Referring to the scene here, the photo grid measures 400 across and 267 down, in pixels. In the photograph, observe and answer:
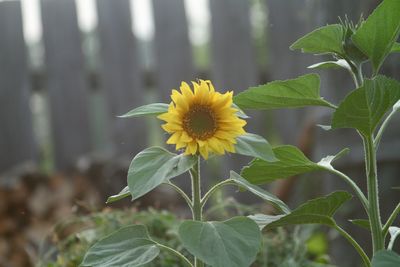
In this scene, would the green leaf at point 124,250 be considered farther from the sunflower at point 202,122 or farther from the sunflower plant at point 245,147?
the sunflower at point 202,122

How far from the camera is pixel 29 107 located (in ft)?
11.5

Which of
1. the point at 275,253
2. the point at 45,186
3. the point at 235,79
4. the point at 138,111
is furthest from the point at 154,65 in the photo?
the point at 138,111

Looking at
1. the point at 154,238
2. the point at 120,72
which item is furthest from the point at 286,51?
the point at 154,238

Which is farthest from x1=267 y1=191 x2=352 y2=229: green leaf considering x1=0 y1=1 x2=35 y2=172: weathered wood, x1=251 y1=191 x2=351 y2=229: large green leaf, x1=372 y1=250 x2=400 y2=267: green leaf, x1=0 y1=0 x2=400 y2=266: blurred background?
x1=0 y1=1 x2=35 y2=172: weathered wood

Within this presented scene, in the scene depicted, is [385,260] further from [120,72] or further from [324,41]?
[120,72]

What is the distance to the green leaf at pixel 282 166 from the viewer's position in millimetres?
867

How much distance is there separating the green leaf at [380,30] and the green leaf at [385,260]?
215mm

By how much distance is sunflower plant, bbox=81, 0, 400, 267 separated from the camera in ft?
2.36

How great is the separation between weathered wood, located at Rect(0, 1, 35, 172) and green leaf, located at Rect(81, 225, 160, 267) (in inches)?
111

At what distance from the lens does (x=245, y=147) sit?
30.3 inches

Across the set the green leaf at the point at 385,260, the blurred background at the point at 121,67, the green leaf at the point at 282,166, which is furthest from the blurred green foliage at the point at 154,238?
the blurred background at the point at 121,67

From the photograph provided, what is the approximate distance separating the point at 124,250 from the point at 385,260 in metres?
0.26

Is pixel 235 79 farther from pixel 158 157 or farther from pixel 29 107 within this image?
pixel 158 157

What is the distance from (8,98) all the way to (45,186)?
72cm
